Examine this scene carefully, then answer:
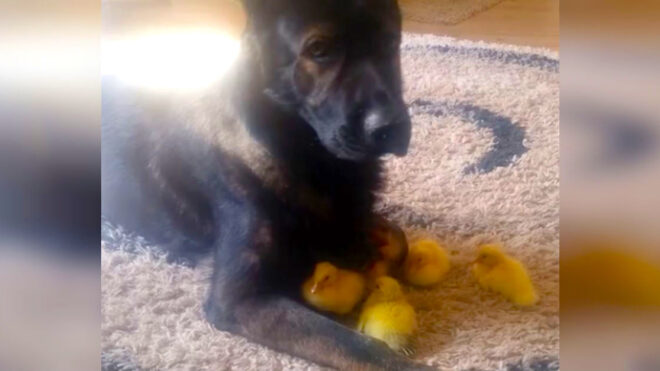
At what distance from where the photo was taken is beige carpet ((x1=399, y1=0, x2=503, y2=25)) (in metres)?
1.08

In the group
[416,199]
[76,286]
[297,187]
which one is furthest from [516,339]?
[76,286]

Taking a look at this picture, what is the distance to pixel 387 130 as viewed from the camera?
1.08m

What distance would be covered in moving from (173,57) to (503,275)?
611 millimetres

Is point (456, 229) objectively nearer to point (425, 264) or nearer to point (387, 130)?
point (425, 264)

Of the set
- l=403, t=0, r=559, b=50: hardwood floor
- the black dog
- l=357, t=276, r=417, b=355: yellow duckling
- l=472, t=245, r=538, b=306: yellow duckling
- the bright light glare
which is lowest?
l=357, t=276, r=417, b=355: yellow duckling

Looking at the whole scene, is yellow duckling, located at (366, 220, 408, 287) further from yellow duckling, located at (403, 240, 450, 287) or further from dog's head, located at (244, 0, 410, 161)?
dog's head, located at (244, 0, 410, 161)

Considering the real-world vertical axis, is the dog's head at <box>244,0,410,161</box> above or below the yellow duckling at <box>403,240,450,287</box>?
above

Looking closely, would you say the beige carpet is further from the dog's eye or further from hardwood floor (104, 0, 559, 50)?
the dog's eye

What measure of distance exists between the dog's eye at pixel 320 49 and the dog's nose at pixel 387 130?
0.11 metres

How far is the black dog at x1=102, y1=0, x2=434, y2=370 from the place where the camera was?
1055 millimetres

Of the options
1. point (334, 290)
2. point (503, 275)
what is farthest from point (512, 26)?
point (334, 290)

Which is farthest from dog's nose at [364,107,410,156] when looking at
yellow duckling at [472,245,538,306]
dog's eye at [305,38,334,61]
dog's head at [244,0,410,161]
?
yellow duckling at [472,245,538,306]

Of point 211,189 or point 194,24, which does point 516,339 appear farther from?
point 194,24

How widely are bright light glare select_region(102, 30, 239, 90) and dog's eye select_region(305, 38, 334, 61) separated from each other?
4.5 inches
